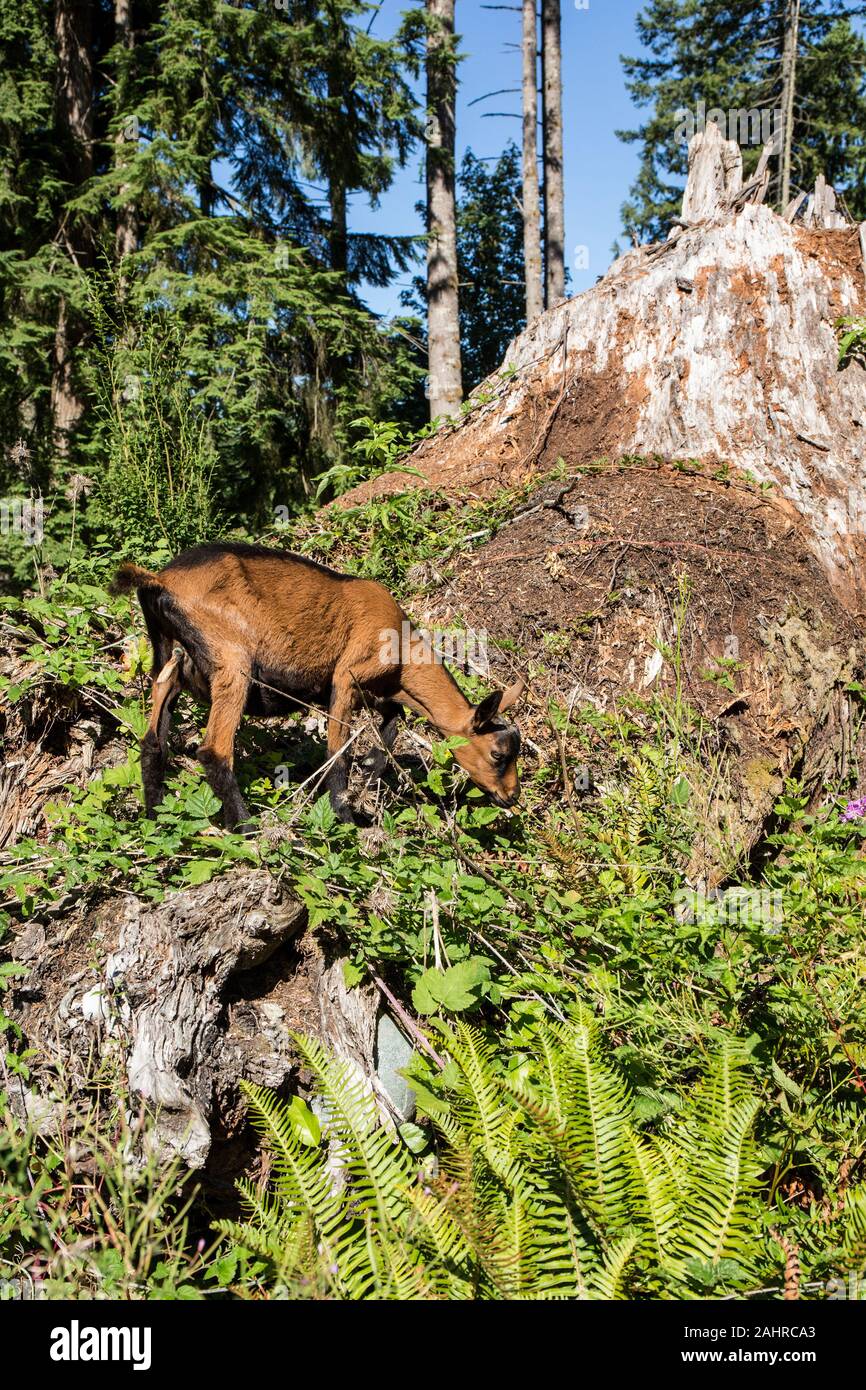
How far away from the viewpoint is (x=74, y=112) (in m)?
13.0

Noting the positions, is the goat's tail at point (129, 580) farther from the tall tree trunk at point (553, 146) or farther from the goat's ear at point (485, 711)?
the tall tree trunk at point (553, 146)

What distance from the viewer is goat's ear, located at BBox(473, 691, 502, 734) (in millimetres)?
5445

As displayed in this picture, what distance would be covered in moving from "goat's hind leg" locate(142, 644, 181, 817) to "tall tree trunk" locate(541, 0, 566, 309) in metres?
19.0

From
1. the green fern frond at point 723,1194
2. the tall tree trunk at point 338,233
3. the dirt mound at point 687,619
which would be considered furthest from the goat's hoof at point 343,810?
the tall tree trunk at point 338,233

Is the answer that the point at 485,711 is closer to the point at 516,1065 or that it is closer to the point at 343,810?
the point at 343,810

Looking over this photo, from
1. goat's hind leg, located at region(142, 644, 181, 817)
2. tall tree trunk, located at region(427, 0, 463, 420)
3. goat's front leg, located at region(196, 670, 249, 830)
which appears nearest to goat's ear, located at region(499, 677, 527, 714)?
goat's front leg, located at region(196, 670, 249, 830)

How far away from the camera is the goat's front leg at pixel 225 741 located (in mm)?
4848

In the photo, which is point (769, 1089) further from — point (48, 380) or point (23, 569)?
point (48, 380)

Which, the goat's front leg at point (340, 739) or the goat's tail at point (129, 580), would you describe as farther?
the goat's front leg at point (340, 739)

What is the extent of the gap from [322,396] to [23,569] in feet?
15.5

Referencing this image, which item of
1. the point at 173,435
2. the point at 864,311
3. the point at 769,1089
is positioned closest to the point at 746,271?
the point at 864,311

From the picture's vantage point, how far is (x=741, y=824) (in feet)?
18.2

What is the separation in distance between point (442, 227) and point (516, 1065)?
13.2 meters

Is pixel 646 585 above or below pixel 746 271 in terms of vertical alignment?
below
